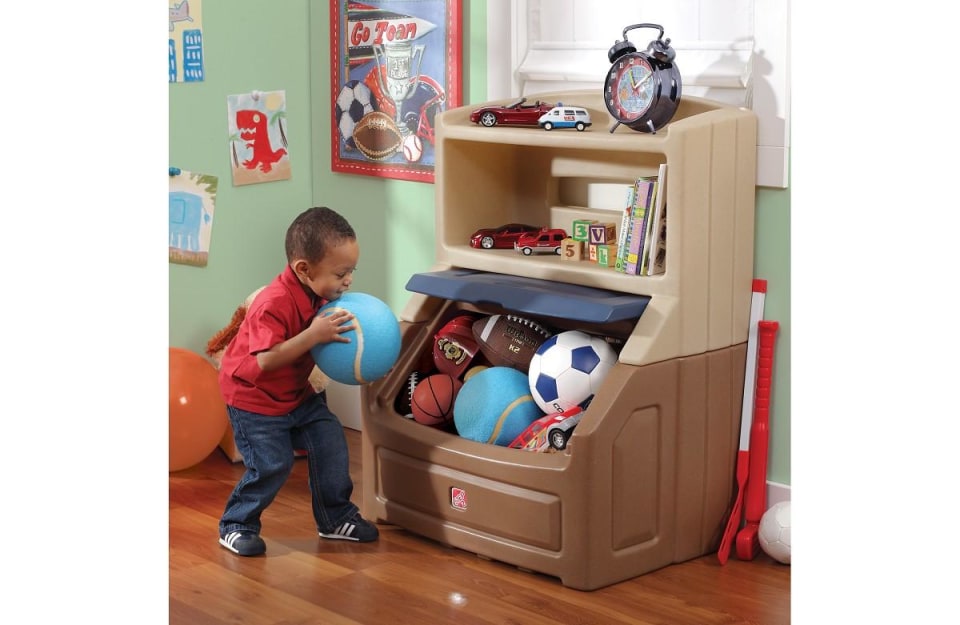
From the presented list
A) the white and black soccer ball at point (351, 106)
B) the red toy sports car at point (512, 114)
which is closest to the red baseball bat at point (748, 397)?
the red toy sports car at point (512, 114)

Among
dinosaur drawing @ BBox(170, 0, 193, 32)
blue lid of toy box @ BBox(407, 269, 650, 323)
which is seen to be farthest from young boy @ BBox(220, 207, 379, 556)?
dinosaur drawing @ BBox(170, 0, 193, 32)

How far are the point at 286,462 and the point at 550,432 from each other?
658 millimetres

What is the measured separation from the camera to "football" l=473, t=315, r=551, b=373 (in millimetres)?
2820

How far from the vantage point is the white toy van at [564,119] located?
9.23ft

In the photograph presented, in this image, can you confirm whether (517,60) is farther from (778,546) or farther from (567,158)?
(778,546)

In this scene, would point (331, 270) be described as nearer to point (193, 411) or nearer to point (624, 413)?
point (624, 413)

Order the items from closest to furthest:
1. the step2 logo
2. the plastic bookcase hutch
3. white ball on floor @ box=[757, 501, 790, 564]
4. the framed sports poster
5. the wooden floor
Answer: the wooden floor, the plastic bookcase hutch, white ball on floor @ box=[757, 501, 790, 564], the step2 logo, the framed sports poster

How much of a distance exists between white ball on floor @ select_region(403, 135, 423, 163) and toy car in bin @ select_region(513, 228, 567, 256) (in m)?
0.70

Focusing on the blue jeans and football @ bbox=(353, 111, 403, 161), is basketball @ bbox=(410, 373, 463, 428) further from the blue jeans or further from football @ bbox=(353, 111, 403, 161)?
football @ bbox=(353, 111, 403, 161)

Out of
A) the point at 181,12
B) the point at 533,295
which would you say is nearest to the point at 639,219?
the point at 533,295

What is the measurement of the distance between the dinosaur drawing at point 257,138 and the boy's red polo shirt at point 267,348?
1.10m

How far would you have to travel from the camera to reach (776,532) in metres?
2.61

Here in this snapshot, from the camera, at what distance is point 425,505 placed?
2805mm
